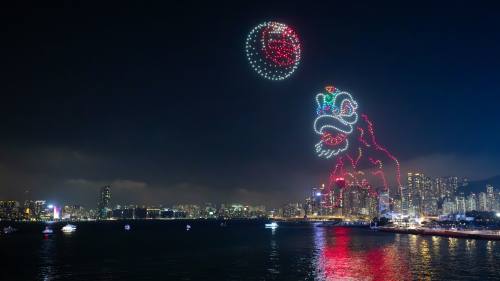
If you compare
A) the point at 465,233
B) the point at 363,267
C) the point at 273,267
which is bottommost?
the point at 273,267

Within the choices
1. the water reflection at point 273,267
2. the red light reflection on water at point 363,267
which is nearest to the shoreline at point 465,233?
the red light reflection on water at point 363,267

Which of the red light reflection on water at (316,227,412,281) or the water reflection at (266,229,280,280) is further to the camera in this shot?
the water reflection at (266,229,280,280)

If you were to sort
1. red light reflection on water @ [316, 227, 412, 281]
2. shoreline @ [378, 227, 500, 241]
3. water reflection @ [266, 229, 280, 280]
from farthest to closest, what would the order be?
shoreline @ [378, 227, 500, 241], water reflection @ [266, 229, 280, 280], red light reflection on water @ [316, 227, 412, 281]

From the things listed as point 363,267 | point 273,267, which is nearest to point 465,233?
point 363,267

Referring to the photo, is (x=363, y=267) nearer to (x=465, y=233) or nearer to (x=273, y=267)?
(x=273, y=267)

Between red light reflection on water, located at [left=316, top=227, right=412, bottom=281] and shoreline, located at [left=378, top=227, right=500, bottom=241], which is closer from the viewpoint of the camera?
red light reflection on water, located at [left=316, top=227, right=412, bottom=281]

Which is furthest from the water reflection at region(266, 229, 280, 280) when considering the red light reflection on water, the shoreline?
the shoreline

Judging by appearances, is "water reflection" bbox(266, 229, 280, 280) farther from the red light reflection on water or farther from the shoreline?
the shoreline

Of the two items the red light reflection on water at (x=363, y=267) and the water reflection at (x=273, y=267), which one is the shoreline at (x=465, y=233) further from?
the water reflection at (x=273, y=267)

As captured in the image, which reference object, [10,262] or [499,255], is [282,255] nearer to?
[499,255]

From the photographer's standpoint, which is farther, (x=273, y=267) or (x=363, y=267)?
(x=273, y=267)

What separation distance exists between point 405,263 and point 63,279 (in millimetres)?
40873

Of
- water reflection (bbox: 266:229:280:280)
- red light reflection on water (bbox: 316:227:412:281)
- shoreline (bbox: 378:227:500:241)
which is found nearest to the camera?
red light reflection on water (bbox: 316:227:412:281)

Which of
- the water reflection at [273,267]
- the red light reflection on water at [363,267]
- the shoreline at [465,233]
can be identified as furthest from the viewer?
the shoreline at [465,233]
